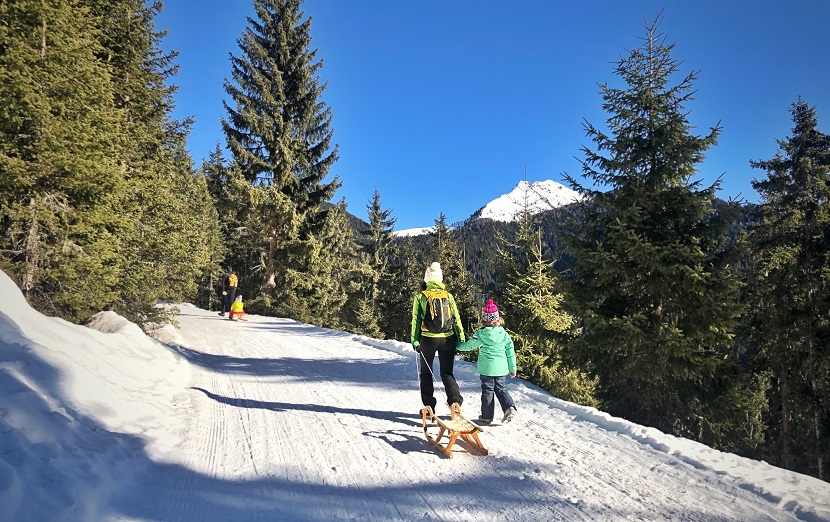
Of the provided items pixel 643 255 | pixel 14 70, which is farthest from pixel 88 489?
pixel 643 255

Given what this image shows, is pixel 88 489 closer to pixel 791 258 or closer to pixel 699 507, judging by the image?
pixel 699 507

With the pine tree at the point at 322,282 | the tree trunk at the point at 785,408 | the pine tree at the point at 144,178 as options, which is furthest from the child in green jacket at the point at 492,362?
the pine tree at the point at 322,282

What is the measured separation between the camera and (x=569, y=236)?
10.5 metres

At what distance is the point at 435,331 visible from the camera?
5.65m

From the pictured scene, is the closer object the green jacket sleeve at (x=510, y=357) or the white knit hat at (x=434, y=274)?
the white knit hat at (x=434, y=274)

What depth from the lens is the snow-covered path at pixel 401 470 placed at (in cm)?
361

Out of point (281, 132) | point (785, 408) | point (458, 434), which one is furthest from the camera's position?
point (281, 132)

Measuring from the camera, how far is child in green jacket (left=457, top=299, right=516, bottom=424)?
5.86 meters

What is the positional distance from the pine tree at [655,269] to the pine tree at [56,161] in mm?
10838

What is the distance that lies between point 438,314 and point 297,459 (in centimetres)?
242

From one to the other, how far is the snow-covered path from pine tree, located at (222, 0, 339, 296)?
17543 mm

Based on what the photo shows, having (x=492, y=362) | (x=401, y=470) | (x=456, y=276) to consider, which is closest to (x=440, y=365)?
(x=492, y=362)

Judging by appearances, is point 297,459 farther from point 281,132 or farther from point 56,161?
point 281,132

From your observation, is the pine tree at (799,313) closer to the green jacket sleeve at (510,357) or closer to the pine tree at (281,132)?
the green jacket sleeve at (510,357)
